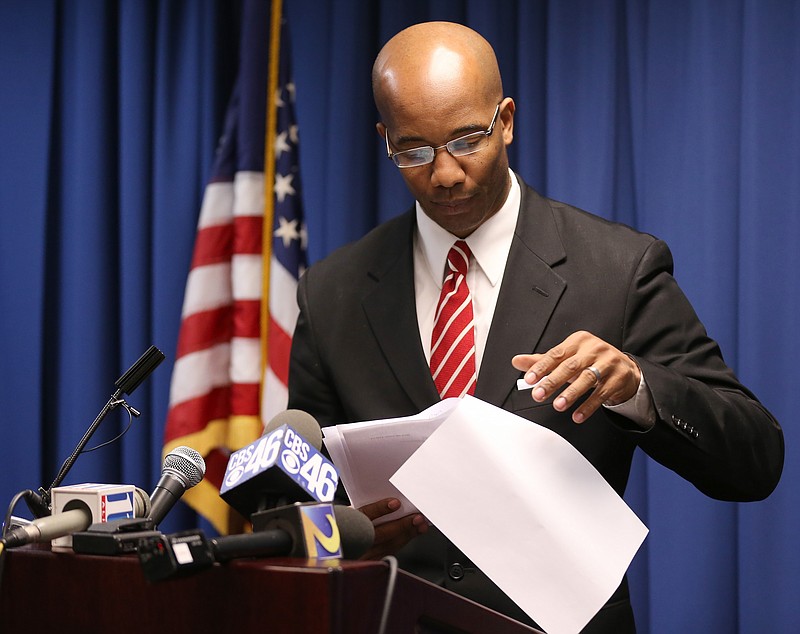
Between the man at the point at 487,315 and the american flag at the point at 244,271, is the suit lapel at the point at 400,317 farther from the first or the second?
the american flag at the point at 244,271

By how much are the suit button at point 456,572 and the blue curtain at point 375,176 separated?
4.57ft

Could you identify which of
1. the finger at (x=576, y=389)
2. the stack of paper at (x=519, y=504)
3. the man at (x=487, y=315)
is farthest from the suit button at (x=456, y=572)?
the finger at (x=576, y=389)

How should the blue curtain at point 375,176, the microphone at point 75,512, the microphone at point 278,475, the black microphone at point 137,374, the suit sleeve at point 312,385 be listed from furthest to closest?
the blue curtain at point 375,176 < the suit sleeve at point 312,385 < the black microphone at point 137,374 < the microphone at point 75,512 < the microphone at point 278,475

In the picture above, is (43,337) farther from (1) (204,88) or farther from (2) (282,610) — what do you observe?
(2) (282,610)

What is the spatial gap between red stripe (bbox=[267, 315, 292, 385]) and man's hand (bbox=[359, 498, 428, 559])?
1753mm

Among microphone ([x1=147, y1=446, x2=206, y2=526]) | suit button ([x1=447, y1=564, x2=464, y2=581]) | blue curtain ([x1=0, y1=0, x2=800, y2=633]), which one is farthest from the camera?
blue curtain ([x1=0, y1=0, x2=800, y2=633])

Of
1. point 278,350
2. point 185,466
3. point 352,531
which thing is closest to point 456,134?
point 185,466

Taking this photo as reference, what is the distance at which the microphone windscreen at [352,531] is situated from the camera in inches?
42.3

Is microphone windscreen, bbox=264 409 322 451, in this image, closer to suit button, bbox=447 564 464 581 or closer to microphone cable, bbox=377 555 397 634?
microphone cable, bbox=377 555 397 634

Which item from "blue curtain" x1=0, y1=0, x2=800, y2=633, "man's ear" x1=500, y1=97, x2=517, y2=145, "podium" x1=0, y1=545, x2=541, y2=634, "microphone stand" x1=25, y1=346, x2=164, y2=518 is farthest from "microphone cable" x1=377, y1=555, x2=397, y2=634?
"blue curtain" x1=0, y1=0, x2=800, y2=633

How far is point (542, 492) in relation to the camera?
1336 mm

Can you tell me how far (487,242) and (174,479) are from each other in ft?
2.77

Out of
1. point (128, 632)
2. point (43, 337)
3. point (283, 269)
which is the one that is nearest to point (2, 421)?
point (43, 337)

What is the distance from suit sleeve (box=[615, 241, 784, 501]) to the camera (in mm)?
1512
